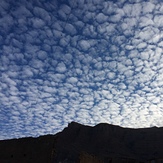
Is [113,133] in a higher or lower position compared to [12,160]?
higher

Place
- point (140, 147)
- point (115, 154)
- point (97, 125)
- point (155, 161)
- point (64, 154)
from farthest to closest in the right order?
point (97, 125), point (140, 147), point (115, 154), point (64, 154), point (155, 161)

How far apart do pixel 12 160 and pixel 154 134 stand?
83.6m

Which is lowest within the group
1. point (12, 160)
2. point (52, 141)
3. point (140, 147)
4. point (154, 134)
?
point (12, 160)

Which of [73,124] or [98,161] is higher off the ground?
[73,124]

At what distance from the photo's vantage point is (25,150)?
45.4ft

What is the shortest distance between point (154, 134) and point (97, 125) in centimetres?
2343

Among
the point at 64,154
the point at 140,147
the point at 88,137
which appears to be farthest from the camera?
the point at 88,137

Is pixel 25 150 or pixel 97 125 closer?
pixel 25 150

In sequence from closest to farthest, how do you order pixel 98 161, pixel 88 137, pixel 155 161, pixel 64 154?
1. pixel 98 161
2. pixel 155 161
3. pixel 64 154
4. pixel 88 137

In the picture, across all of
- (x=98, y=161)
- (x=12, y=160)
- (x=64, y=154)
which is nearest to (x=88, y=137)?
(x=64, y=154)

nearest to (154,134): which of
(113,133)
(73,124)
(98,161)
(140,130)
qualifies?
(140,130)

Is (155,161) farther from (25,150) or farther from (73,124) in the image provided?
(73,124)

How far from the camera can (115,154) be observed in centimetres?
7394

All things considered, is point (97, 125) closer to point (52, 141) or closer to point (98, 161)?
point (98, 161)
